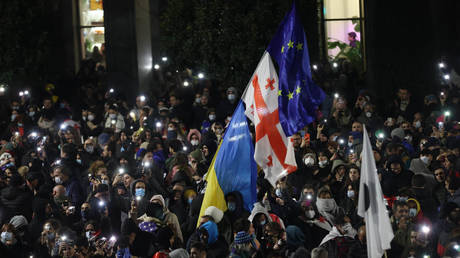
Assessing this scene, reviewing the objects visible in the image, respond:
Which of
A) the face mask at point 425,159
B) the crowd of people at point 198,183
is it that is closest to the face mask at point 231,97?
the crowd of people at point 198,183

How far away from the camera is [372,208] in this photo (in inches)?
469

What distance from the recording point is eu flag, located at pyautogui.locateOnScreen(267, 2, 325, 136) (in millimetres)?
13984

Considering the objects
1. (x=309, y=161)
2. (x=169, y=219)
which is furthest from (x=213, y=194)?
(x=309, y=161)

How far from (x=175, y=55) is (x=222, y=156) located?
1264 cm

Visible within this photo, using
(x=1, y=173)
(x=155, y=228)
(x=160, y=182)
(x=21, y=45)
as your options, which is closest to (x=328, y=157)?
(x=160, y=182)

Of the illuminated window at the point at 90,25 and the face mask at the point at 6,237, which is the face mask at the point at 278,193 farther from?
the illuminated window at the point at 90,25

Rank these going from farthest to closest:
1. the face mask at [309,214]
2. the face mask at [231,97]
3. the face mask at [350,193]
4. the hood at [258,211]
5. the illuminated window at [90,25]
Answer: the illuminated window at [90,25]
the face mask at [231,97]
the face mask at [350,193]
the face mask at [309,214]
the hood at [258,211]

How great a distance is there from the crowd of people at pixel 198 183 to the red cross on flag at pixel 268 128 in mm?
594

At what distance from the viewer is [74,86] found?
85.9 feet

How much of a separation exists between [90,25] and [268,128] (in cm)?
1774

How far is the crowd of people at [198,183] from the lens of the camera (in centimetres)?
1388

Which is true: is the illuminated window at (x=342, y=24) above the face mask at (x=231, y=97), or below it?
above

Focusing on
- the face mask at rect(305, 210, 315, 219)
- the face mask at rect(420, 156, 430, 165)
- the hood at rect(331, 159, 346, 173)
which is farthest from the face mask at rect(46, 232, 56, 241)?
the face mask at rect(420, 156, 430, 165)

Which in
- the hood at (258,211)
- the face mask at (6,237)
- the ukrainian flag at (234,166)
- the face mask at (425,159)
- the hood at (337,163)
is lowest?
the face mask at (6,237)
